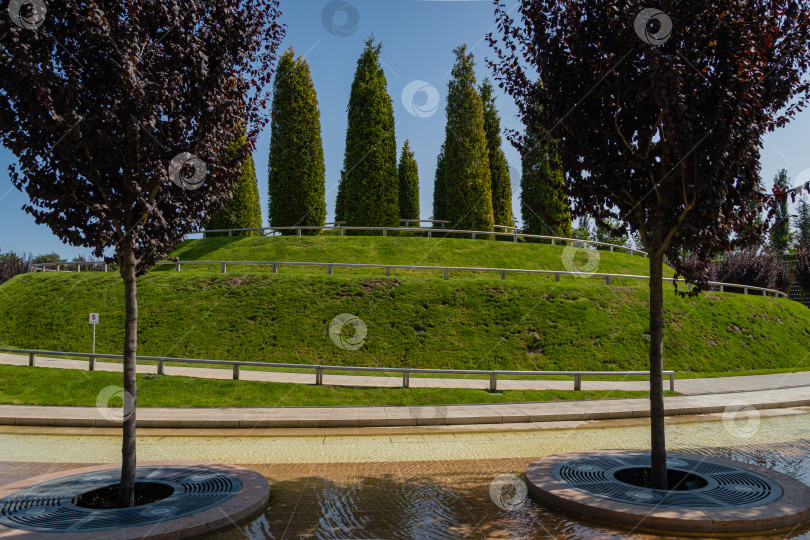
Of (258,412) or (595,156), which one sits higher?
Answer: (595,156)

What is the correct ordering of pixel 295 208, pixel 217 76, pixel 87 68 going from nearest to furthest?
pixel 87 68 → pixel 217 76 → pixel 295 208

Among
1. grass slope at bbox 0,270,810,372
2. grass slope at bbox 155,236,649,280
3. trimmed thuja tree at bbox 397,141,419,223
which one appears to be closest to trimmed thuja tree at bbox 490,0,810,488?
grass slope at bbox 0,270,810,372

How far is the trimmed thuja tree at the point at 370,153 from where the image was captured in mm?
32781

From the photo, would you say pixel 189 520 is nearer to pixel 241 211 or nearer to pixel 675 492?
pixel 675 492

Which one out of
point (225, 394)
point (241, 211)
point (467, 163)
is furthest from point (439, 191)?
point (225, 394)

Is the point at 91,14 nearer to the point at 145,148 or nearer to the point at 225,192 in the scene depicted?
the point at 145,148

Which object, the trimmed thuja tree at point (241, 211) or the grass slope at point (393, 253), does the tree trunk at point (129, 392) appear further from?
the trimmed thuja tree at point (241, 211)

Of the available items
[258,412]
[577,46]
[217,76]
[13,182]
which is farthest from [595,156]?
[258,412]

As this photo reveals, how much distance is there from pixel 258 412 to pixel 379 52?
2913 centimetres

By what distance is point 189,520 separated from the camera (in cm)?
527

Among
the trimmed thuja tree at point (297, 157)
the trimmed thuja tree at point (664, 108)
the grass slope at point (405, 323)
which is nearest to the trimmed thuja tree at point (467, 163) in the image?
the trimmed thuja tree at point (297, 157)

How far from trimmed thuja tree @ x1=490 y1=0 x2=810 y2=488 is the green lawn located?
22.8 ft

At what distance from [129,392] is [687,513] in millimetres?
6353

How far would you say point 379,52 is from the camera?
3475cm
